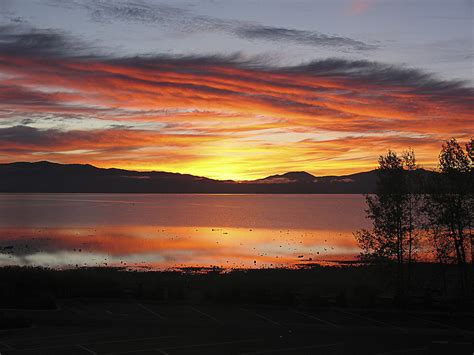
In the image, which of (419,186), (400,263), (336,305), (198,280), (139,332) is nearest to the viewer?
(139,332)

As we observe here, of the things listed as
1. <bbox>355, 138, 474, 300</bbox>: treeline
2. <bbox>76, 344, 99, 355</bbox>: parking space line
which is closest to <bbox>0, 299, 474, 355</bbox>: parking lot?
<bbox>76, 344, 99, 355</bbox>: parking space line

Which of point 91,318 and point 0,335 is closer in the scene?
point 0,335

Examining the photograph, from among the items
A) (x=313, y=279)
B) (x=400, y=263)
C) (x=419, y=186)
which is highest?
(x=419, y=186)

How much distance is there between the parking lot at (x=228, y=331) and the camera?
21609 mm

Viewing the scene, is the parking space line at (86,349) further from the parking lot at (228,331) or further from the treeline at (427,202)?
the treeline at (427,202)

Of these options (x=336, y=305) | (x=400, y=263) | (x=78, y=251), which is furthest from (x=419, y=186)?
(x=78, y=251)

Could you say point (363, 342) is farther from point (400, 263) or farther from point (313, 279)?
point (313, 279)

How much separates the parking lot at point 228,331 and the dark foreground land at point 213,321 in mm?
45

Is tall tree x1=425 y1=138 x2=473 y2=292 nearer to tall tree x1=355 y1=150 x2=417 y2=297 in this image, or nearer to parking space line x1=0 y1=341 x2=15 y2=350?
tall tree x1=355 y1=150 x2=417 y2=297

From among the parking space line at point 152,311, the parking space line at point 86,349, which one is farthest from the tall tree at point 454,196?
the parking space line at point 86,349

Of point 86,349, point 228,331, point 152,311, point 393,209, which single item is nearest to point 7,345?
point 86,349

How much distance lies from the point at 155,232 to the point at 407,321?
355 feet

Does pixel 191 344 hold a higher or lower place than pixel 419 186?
lower

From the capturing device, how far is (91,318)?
27.0 metres
